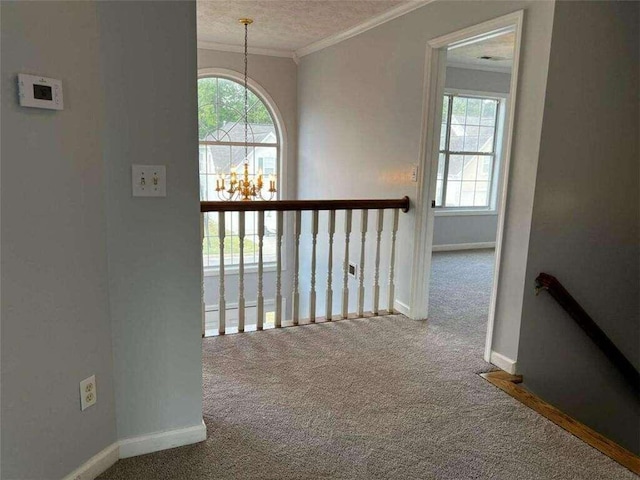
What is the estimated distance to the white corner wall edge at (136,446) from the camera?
65.2 inches

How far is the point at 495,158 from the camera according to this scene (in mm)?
6535

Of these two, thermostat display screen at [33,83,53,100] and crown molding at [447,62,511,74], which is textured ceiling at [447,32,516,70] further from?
thermostat display screen at [33,83,53,100]

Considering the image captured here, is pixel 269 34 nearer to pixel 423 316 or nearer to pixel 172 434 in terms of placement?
pixel 423 316

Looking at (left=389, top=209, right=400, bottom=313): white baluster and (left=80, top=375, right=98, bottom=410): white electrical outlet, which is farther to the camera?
(left=389, top=209, right=400, bottom=313): white baluster

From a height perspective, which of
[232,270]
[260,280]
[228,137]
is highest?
[228,137]

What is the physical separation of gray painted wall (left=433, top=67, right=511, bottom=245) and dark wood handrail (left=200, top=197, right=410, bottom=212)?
3.04 m

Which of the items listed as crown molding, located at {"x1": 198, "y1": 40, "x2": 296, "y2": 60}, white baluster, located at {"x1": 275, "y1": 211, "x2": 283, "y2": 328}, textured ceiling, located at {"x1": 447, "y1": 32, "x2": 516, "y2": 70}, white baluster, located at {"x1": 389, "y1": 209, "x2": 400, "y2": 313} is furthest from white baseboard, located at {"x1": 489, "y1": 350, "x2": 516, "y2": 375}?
crown molding, located at {"x1": 198, "y1": 40, "x2": 296, "y2": 60}

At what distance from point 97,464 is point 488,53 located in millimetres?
5368

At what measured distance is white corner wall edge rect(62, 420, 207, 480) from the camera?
1.66 metres

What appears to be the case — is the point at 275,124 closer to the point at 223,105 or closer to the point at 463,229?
the point at 223,105

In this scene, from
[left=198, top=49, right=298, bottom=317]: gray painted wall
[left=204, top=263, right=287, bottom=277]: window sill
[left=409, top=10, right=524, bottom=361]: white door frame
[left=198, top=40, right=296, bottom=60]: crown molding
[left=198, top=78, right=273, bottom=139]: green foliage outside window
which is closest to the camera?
[left=409, top=10, right=524, bottom=361]: white door frame

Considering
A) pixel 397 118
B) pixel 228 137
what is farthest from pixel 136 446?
pixel 228 137

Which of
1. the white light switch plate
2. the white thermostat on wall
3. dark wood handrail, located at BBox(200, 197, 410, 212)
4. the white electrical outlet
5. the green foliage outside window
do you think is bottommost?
the white electrical outlet

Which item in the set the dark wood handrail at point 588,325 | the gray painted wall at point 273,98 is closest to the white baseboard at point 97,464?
the dark wood handrail at point 588,325
